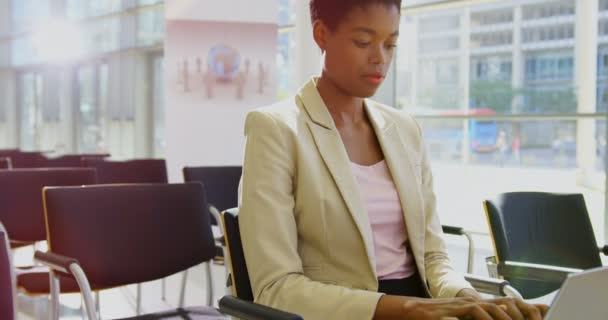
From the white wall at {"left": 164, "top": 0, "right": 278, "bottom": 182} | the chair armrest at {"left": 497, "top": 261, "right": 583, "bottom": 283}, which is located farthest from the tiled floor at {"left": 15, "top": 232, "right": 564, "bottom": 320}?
the chair armrest at {"left": 497, "top": 261, "right": 583, "bottom": 283}

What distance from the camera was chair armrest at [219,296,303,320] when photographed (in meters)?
1.44

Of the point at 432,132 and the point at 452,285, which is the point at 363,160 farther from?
the point at 432,132

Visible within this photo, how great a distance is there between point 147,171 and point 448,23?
8.69ft

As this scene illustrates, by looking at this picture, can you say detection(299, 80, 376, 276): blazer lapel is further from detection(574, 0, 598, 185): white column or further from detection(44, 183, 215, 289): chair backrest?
detection(574, 0, 598, 185): white column

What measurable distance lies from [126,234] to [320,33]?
1329mm

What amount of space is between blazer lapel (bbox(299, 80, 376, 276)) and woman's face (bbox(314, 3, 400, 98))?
97 millimetres

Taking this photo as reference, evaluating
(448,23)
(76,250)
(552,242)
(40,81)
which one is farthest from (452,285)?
(40,81)

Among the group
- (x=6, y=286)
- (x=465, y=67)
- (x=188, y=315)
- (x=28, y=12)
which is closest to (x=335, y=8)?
(x=6, y=286)

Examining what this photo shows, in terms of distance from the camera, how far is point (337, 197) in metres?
1.58

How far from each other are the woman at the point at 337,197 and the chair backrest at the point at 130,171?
3.44 meters

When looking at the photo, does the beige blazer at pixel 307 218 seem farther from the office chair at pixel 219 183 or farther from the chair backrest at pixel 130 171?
the chair backrest at pixel 130 171

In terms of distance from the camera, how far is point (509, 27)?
18.0 feet

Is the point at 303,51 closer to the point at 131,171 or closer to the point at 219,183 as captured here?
the point at 131,171

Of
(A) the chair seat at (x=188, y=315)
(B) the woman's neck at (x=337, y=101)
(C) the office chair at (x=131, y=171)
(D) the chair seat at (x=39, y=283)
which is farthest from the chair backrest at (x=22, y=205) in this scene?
(B) the woman's neck at (x=337, y=101)
